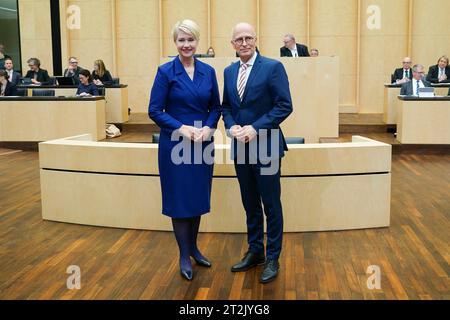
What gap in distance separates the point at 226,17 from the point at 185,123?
34.7 feet

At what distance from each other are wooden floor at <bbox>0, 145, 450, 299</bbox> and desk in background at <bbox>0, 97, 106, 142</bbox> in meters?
4.29

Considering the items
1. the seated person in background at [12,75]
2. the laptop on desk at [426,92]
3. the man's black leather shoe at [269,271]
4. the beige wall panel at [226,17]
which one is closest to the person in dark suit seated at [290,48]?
the laptop on desk at [426,92]

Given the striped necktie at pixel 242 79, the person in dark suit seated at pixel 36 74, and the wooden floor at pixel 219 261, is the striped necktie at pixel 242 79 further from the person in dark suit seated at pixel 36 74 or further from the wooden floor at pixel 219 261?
the person in dark suit seated at pixel 36 74

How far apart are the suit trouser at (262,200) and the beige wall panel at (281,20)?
33.7 feet

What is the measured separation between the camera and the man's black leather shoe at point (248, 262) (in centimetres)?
407

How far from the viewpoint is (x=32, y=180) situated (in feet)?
24.5

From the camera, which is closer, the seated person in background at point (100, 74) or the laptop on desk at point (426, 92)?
the laptop on desk at point (426, 92)

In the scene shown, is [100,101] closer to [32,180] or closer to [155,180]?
[32,180]

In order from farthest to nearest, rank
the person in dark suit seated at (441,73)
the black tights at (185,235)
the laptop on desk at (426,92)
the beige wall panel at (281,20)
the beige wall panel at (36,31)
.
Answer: the beige wall panel at (36,31) → the beige wall panel at (281,20) → the person in dark suit seated at (441,73) → the laptop on desk at (426,92) → the black tights at (185,235)

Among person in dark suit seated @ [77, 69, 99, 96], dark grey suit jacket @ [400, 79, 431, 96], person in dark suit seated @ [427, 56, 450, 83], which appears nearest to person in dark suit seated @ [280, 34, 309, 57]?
dark grey suit jacket @ [400, 79, 431, 96]

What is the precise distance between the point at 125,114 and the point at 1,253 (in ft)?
26.4

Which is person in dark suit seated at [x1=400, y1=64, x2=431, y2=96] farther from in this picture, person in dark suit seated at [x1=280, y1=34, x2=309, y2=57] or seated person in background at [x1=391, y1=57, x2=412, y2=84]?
person in dark suit seated at [x1=280, y1=34, x2=309, y2=57]

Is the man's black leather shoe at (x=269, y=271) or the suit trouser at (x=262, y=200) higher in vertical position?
the suit trouser at (x=262, y=200)

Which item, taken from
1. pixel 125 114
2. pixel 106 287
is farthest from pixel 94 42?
pixel 106 287
